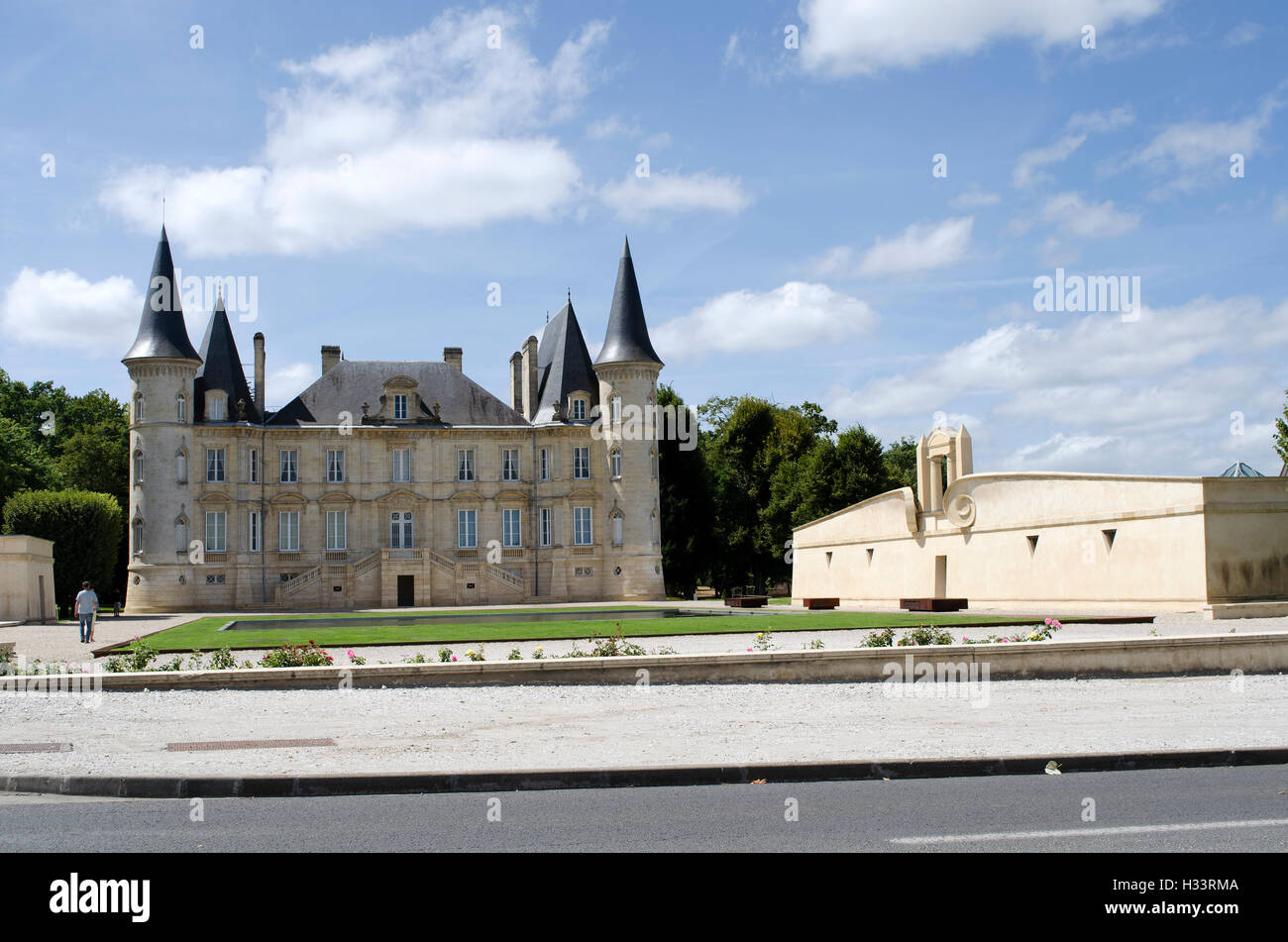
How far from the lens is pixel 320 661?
1794cm

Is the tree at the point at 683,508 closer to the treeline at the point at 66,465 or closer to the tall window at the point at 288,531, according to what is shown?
the tall window at the point at 288,531

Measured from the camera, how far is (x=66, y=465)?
73188 mm

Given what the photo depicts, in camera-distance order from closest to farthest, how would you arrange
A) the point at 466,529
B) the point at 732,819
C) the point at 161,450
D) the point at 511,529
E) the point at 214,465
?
the point at 732,819, the point at 161,450, the point at 214,465, the point at 466,529, the point at 511,529

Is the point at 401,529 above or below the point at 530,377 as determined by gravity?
below

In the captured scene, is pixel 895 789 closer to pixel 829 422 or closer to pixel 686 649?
pixel 686 649

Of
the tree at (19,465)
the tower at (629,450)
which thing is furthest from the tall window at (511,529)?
the tree at (19,465)

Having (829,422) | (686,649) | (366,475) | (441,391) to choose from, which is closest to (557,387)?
(441,391)

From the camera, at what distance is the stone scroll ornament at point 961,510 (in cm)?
4184

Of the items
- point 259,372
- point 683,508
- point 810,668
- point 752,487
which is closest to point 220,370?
point 259,372

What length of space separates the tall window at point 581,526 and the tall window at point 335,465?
43.0ft

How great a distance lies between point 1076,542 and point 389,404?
1570 inches

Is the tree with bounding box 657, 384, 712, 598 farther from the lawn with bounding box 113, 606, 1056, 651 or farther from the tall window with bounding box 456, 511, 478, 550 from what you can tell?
the lawn with bounding box 113, 606, 1056, 651

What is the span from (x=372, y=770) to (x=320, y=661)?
890cm

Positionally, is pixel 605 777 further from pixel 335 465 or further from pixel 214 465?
pixel 214 465
